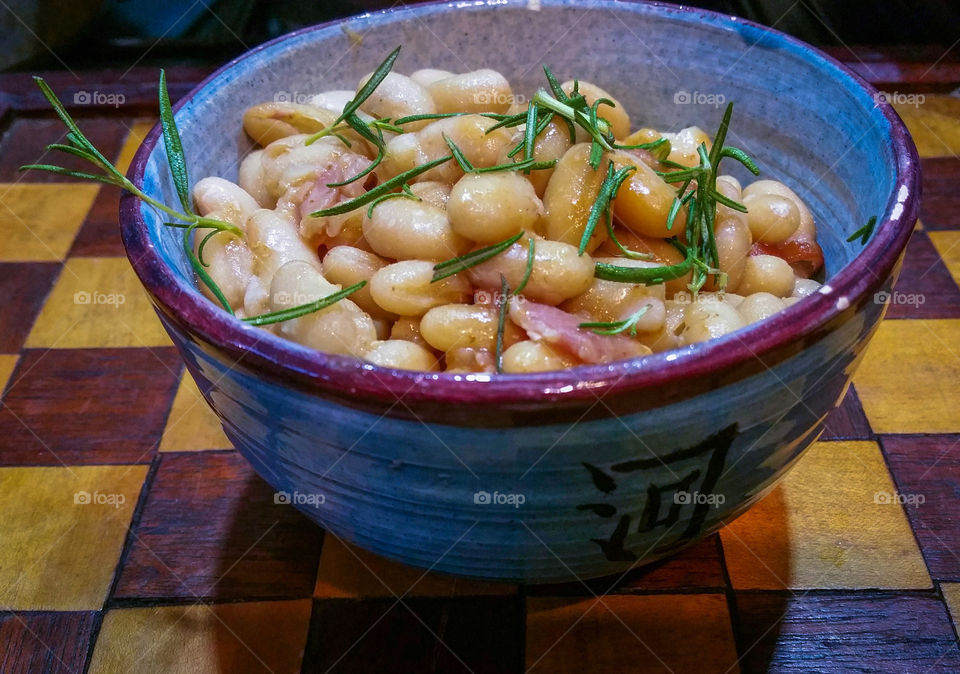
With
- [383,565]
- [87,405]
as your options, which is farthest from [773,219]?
[87,405]

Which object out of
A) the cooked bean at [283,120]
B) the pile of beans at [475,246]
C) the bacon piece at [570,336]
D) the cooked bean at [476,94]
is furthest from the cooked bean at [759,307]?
the cooked bean at [283,120]

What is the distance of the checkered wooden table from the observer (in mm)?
725

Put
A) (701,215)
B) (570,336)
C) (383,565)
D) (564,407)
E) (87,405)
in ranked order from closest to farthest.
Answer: (564,407)
(570,336)
(701,215)
(383,565)
(87,405)

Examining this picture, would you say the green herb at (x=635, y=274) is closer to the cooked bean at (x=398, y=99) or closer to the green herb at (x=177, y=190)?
the green herb at (x=177, y=190)

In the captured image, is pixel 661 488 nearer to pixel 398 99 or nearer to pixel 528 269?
pixel 528 269

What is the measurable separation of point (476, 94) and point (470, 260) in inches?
10.4

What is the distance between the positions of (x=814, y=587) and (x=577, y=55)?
2.08 feet

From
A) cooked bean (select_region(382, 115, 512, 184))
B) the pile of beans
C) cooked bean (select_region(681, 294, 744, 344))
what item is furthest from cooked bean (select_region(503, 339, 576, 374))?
cooked bean (select_region(382, 115, 512, 184))

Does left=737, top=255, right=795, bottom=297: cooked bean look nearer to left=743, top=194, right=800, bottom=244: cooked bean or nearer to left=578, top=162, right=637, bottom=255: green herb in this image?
left=743, top=194, right=800, bottom=244: cooked bean

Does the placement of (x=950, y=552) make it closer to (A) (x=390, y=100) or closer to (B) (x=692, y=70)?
(B) (x=692, y=70)

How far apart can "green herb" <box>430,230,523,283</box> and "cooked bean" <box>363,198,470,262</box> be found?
0.03m

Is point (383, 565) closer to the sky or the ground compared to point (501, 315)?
closer to the ground

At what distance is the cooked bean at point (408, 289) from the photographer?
640 mm

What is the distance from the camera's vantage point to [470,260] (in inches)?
24.9
